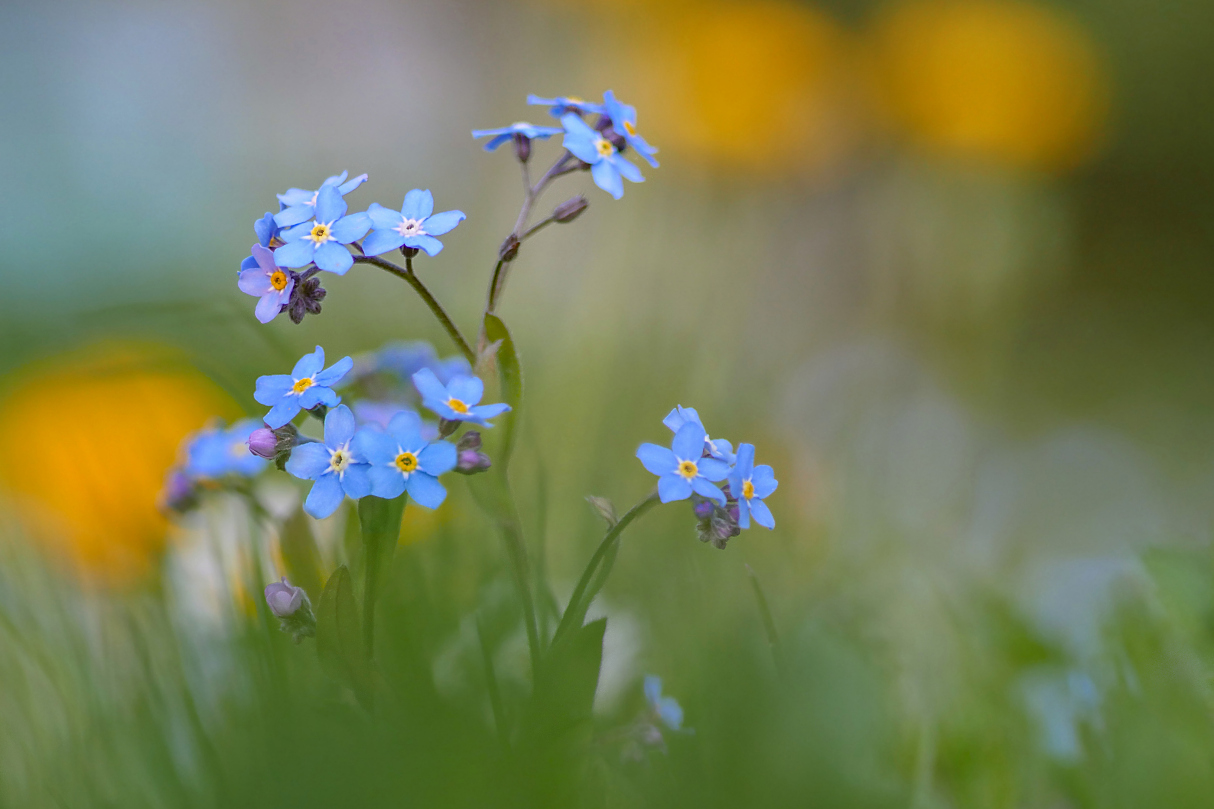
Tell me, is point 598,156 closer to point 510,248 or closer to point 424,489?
point 510,248

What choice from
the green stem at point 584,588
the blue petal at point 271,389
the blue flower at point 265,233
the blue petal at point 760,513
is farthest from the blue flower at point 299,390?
the blue petal at point 760,513

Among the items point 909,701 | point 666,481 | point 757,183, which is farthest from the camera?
point 757,183

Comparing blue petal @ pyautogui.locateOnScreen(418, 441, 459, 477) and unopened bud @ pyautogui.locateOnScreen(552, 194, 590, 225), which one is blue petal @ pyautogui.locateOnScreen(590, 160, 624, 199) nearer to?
unopened bud @ pyautogui.locateOnScreen(552, 194, 590, 225)

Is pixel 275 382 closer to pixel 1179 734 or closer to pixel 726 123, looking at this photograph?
pixel 1179 734

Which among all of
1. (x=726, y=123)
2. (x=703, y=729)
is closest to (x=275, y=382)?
(x=703, y=729)

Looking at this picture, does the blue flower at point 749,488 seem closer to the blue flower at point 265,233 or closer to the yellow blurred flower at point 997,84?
the blue flower at point 265,233

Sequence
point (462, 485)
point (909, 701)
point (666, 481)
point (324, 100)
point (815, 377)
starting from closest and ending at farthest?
1. point (666, 481)
2. point (909, 701)
3. point (462, 485)
4. point (815, 377)
5. point (324, 100)

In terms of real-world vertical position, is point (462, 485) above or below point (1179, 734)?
above
